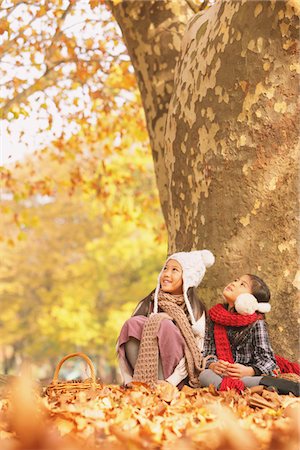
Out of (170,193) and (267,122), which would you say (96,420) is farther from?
(170,193)

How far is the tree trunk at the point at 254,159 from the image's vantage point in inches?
240

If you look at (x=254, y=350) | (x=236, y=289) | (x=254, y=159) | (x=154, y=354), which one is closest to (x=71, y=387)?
(x=154, y=354)

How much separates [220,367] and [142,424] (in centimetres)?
213

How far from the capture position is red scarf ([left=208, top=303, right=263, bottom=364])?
5.43m

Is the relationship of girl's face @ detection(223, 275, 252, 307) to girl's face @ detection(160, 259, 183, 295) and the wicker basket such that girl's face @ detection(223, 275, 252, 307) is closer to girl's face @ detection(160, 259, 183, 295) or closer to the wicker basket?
girl's face @ detection(160, 259, 183, 295)

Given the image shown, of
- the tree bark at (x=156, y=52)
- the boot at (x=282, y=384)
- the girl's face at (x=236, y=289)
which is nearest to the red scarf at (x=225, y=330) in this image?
the girl's face at (x=236, y=289)

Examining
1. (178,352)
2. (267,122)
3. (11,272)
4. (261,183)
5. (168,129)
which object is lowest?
(178,352)

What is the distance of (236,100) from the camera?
6328 mm

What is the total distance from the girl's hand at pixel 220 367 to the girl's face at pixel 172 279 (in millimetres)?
776

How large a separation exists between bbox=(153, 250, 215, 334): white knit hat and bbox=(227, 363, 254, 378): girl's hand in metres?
0.56

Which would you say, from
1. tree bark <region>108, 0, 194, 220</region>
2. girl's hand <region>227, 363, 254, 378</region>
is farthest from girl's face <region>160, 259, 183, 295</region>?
tree bark <region>108, 0, 194, 220</region>

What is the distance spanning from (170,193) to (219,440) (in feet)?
15.1

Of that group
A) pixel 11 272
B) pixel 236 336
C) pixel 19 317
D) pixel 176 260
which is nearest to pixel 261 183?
pixel 176 260

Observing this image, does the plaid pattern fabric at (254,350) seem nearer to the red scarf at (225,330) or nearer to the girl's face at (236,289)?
the red scarf at (225,330)
